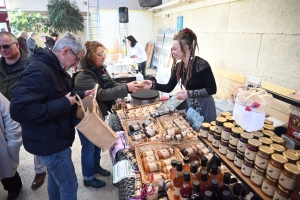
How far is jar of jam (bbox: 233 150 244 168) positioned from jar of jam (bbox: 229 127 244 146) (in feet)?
0.14

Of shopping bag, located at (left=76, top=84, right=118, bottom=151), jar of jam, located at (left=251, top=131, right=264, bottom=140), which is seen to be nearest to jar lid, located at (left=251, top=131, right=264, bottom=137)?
jar of jam, located at (left=251, top=131, right=264, bottom=140)

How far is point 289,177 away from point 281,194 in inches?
2.7

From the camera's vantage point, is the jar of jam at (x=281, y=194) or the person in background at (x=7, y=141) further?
the person in background at (x=7, y=141)

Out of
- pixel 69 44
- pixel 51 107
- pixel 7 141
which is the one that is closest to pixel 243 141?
pixel 51 107

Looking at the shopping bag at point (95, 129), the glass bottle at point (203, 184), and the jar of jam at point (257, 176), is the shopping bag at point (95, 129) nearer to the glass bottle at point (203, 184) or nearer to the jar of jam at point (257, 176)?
the glass bottle at point (203, 184)

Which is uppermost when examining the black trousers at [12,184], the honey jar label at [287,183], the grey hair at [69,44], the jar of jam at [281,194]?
the grey hair at [69,44]

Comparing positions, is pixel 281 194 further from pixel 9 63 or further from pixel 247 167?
pixel 9 63

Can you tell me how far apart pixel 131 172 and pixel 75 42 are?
986 millimetres

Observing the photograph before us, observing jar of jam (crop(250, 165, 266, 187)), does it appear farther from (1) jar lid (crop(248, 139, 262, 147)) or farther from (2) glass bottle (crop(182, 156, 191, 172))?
(2) glass bottle (crop(182, 156, 191, 172))

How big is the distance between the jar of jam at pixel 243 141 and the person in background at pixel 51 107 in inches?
40.3

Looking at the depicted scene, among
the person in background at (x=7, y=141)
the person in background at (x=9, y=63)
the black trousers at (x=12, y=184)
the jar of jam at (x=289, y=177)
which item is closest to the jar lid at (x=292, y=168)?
the jar of jam at (x=289, y=177)

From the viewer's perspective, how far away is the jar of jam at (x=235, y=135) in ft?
2.79

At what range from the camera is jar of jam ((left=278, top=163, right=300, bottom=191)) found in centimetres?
61

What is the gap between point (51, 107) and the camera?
1217 mm
